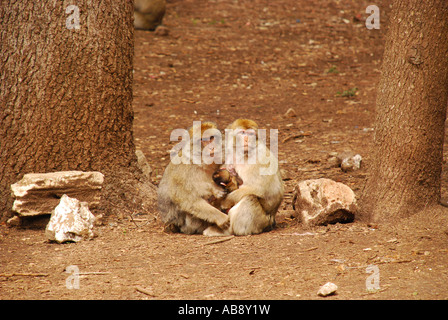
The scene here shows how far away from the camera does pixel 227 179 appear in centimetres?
529

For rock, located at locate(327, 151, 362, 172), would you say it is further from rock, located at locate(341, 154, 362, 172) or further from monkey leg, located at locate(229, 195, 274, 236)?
monkey leg, located at locate(229, 195, 274, 236)

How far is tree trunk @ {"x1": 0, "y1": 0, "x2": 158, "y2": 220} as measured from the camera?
17.0ft

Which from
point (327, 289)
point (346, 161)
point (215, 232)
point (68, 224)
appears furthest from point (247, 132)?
point (346, 161)

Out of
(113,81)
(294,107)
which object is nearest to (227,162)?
(113,81)

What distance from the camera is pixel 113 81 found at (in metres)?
5.51

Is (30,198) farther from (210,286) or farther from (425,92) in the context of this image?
(425,92)

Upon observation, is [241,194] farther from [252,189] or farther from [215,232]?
[215,232]

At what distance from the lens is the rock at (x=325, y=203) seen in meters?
5.10

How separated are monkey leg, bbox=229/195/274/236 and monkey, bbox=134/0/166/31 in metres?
8.96

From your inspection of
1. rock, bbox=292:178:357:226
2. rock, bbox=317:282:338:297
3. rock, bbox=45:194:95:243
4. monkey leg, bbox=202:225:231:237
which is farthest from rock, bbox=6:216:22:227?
rock, bbox=317:282:338:297

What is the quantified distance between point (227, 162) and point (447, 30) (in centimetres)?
236

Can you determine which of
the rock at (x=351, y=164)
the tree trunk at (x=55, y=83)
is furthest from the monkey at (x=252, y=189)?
the rock at (x=351, y=164)

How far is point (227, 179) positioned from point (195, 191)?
13.1 inches

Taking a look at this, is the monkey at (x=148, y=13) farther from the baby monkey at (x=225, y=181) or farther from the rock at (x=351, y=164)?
the baby monkey at (x=225, y=181)
